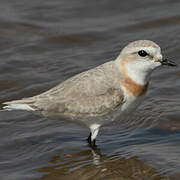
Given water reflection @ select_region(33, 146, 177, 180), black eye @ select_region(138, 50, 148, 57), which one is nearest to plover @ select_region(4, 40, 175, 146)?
black eye @ select_region(138, 50, 148, 57)

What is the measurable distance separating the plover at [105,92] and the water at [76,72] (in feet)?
2.13

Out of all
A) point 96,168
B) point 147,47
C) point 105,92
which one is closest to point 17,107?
point 105,92

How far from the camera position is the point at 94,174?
7684 mm

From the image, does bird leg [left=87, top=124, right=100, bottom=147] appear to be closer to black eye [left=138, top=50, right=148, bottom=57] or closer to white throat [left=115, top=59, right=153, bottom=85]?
white throat [left=115, top=59, right=153, bottom=85]

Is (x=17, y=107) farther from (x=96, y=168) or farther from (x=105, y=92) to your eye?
(x=96, y=168)

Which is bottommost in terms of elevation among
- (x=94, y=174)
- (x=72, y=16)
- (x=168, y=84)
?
(x=94, y=174)

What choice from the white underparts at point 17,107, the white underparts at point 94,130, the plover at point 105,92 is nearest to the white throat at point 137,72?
the plover at point 105,92

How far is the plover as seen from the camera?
8109 mm

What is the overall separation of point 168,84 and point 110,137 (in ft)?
7.03

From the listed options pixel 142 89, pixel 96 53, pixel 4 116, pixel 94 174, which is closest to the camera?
pixel 94 174

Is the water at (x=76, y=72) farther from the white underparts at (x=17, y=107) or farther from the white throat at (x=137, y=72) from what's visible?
the white throat at (x=137, y=72)

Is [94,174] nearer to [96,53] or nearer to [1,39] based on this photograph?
[96,53]

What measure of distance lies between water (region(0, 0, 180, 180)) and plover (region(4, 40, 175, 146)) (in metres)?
0.65

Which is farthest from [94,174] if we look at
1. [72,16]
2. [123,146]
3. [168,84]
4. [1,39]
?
[72,16]
